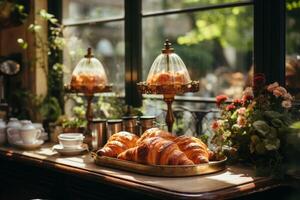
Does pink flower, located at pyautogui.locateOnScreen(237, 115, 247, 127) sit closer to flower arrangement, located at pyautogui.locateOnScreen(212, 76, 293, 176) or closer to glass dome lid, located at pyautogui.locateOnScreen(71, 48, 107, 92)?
flower arrangement, located at pyautogui.locateOnScreen(212, 76, 293, 176)

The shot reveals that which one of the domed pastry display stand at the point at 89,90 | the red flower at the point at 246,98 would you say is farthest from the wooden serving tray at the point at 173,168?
the domed pastry display stand at the point at 89,90

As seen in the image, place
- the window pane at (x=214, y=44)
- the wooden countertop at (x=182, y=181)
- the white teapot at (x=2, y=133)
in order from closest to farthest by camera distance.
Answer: the wooden countertop at (x=182, y=181) < the white teapot at (x=2, y=133) < the window pane at (x=214, y=44)

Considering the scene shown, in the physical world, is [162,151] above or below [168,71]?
below

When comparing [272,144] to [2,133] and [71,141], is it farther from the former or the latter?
[2,133]

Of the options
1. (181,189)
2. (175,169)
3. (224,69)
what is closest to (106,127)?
(175,169)

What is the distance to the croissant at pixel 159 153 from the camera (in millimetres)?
2432

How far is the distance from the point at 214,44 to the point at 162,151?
5.44 m

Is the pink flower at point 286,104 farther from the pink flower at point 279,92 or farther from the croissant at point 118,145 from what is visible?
the croissant at point 118,145

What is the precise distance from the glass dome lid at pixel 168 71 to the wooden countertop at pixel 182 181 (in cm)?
58

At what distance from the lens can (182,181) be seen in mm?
2312

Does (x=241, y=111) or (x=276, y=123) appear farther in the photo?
(x=241, y=111)

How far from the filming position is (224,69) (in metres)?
7.57

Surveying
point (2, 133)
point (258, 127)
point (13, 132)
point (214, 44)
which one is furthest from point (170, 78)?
point (214, 44)

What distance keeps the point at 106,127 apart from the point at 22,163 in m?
0.60
